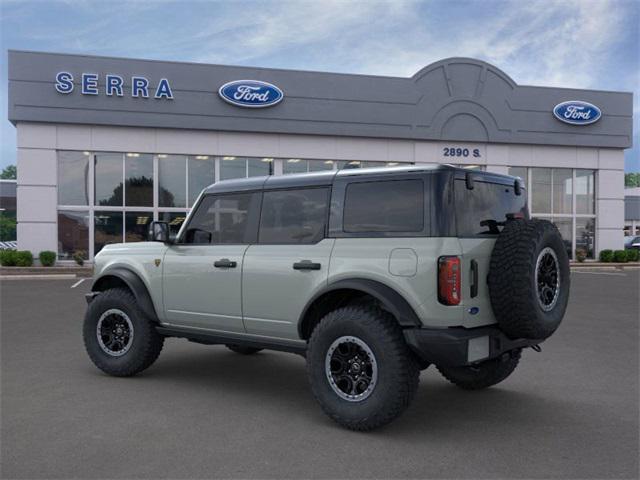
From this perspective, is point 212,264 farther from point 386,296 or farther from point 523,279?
point 523,279

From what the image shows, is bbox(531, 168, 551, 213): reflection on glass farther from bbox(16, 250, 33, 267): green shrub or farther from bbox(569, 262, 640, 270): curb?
bbox(16, 250, 33, 267): green shrub

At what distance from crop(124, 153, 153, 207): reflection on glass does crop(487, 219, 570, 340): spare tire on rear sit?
21178 mm

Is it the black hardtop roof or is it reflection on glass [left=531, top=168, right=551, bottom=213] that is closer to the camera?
the black hardtop roof

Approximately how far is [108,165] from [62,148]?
1.82 metres

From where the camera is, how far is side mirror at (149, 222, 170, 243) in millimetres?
6066

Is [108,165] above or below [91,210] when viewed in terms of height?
above

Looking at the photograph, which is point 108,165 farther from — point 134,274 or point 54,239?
point 134,274

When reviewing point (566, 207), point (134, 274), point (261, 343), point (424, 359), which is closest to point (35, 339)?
point (134, 274)

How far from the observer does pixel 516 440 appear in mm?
4422

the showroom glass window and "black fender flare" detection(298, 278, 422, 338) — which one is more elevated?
the showroom glass window

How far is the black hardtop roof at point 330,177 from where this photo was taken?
4699 mm

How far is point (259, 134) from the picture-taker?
2528 cm

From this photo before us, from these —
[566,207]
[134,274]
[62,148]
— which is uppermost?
[62,148]

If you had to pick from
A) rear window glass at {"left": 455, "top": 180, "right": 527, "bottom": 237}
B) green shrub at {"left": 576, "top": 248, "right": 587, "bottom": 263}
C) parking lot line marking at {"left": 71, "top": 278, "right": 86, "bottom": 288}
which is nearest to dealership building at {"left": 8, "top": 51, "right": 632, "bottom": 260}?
green shrub at {"left": 576, "top": 248, "right": 587, "bottom": 263}
